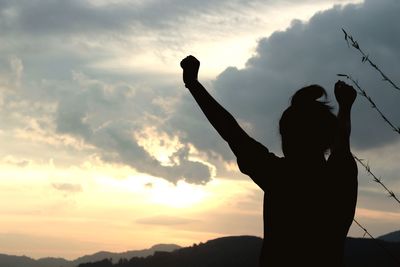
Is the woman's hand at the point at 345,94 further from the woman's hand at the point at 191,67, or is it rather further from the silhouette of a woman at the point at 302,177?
the woman's hand at the point at 191,67

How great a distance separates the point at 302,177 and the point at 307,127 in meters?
0.30

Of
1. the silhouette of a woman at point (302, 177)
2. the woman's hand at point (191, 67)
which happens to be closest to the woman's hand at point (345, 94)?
the silhouette of a woman at point (302, 177)

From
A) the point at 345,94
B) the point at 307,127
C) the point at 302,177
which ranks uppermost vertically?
the point at 345,94

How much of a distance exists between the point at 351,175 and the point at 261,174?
517mm

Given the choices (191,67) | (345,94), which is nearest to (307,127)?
(345,94)

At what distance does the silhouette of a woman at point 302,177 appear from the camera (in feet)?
9.64

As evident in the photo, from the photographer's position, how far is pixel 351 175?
9.99 ft

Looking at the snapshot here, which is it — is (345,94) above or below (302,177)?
above

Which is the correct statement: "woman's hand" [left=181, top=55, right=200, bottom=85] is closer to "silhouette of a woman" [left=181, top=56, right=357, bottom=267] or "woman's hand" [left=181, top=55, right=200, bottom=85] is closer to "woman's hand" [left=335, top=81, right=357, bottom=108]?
"silhouette of a woman" [left=181, top=56, right=357, bottom=267]

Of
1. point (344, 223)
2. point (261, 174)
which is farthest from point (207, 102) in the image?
point (344, 223)

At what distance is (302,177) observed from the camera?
306 cm

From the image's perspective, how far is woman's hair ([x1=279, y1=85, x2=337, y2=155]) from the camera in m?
3.15

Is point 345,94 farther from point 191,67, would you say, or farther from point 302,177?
point 191,67

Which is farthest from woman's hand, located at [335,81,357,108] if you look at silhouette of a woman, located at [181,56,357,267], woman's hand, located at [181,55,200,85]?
woman's hand, located at [181,55,200,85]
